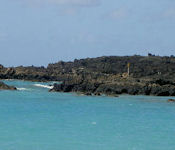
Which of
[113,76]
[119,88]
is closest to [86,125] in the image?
[119,88]

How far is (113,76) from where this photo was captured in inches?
2709

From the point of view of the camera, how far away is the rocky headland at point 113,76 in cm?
5350

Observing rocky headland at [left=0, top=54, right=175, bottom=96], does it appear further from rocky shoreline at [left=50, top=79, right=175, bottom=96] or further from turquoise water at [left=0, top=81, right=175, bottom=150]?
turquoise water at [left=0, top=81, right=175, bottom=150]

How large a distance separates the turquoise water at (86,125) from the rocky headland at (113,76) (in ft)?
36.7

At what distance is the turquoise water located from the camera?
2119 centimetres

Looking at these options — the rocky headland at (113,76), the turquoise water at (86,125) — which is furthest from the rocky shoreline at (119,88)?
the turquoise water at (86,125)

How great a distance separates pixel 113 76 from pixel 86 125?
137ft

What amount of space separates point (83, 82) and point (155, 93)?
9.09 m

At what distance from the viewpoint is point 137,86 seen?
176 feet

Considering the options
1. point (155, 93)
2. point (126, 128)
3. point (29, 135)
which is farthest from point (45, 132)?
point (155, 93)

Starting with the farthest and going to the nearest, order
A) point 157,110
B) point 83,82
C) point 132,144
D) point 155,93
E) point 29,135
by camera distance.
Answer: point 83,82
point 155,93
point 157,110
point 29,135
point 132,144

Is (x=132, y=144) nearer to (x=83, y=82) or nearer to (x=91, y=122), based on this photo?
(x=91, y=122)

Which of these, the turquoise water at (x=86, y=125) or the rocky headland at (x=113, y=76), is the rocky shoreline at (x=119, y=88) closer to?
the rocky headland at (x=113, y=76)

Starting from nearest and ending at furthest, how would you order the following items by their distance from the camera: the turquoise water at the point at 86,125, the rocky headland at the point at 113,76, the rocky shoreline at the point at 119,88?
the turquoise water at the point at 86,125 → the rocky shoreline at the point at 119,88 → the rocky headland at the point at 113,76
